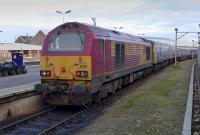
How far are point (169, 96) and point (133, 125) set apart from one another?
7.01 meters

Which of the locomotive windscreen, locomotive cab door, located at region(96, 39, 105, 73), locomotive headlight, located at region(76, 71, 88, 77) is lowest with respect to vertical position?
locomotive headlight, located at region(76, 71, 88, 77)

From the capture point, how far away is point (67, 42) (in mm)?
15289

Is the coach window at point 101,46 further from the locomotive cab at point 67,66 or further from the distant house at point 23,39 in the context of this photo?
the distant house at point 23,39

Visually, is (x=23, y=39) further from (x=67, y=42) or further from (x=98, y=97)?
(x=67, y=42)

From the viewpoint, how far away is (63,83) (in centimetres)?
1484

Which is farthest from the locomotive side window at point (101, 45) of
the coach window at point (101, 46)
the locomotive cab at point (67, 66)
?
the locomotive cab at point (67, 66)

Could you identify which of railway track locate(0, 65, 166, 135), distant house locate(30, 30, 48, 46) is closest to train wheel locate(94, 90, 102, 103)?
railway track locate(0, 65, 166, 135)

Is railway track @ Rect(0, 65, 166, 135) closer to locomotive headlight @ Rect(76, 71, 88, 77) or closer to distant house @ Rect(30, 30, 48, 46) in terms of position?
locomotive headlight @ Rect(76, 71, 88, 77)

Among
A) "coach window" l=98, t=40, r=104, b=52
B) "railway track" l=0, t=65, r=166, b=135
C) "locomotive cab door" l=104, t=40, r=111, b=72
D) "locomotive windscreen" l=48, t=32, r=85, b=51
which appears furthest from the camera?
"locomotive cab door" l=104, t=40, r=111, b=72

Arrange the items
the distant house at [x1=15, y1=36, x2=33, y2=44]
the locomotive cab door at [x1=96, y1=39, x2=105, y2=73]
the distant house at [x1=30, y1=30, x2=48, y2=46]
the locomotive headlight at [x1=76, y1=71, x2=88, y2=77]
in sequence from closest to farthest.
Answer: the locomotive headlight at [x1=76, y1=71, x2=88, y2=77] < the locomotive cab door at [x1=96, y1=39, x2=105, y2=73] < the distant house at [x1=30, y1=30, x2=48, y2=46] < the distant house at [x1=15, y1=36, x2=33, y2=44]

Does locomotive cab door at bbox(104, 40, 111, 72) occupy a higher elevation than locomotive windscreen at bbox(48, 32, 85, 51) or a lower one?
lower

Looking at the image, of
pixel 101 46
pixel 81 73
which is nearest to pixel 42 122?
pixel 81 73

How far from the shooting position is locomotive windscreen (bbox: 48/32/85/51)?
15055mm

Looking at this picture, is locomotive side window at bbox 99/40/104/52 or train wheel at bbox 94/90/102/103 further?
train wheel at bbox 94/90/102/103
